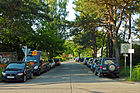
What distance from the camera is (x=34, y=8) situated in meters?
24.7

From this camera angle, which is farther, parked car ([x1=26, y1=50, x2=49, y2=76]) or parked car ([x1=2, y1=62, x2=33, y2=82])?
parked car ([x1=26, y1=50, x2=49, y2=76])

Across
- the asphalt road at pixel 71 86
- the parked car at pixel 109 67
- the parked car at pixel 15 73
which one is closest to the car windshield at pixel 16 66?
the parked car at pixel 15 73

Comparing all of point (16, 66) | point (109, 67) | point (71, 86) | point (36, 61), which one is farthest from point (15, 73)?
point (109, 67)

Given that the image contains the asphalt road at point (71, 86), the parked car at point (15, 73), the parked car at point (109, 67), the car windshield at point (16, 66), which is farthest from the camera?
the parked car at point (109, 67)

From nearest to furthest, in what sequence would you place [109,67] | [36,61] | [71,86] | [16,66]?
[71,86]
[16,66]
[109,67]
[36,61]

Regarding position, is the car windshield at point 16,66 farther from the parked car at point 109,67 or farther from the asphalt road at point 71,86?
the parked car at point 109,67

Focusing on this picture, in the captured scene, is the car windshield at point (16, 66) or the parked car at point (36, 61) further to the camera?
the parked car at point (36, 61)

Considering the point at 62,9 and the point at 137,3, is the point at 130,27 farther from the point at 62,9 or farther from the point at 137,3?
the point at 62,9

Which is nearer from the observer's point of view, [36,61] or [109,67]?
[109,67]

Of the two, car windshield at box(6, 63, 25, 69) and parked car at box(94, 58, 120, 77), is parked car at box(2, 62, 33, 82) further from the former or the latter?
parked car at box(94, 58, 120, 77)

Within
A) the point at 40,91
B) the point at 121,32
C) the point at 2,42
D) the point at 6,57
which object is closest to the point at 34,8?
the point at 6,57

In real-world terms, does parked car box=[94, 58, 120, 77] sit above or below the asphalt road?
above

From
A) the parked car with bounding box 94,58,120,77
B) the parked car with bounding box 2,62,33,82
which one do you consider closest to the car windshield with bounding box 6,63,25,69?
the parked car with bounding box 2,62,33,82

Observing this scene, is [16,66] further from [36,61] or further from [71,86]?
[36,61]
